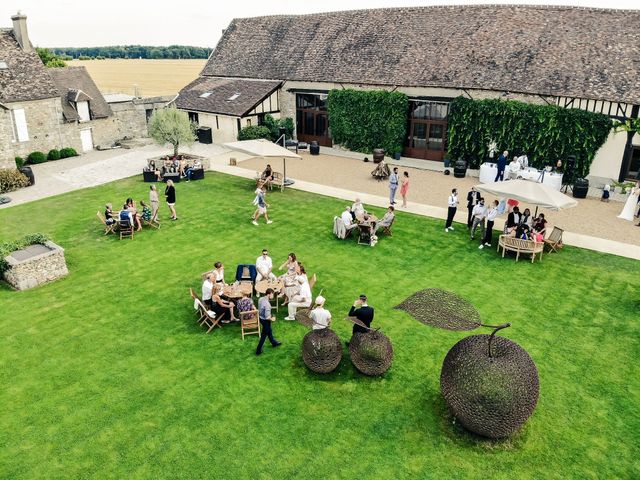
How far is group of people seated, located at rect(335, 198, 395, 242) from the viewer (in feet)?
58.2

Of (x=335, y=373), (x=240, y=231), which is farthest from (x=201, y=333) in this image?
(x=240, y=231)

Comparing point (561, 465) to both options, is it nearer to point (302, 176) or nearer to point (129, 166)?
point (302, 176)

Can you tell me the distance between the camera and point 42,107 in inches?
1155

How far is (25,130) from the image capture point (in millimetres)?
28969

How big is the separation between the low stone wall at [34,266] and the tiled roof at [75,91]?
18934mm

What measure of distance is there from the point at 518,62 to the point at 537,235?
45.7 feet

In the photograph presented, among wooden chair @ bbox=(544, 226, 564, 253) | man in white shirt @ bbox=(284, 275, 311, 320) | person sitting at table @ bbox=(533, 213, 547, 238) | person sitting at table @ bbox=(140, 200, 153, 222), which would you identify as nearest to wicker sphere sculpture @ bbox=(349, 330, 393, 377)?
man in white shirt @ bbox=(284, 275, 311, 320)

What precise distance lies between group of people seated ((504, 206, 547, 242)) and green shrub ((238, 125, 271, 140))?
18571 mm

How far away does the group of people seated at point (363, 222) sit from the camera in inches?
699

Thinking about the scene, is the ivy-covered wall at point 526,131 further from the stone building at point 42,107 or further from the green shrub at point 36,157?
the green shrub at point 36,157

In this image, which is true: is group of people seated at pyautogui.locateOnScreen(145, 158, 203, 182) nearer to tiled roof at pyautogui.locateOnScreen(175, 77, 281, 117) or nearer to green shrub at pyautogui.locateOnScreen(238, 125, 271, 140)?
green shrub at pyautogui.locateOnScreen(238, 125, 271, 140)

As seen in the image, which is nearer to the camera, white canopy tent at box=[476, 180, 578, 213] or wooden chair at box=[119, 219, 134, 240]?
white canopy tent at box=[476, 180, 578, 213]

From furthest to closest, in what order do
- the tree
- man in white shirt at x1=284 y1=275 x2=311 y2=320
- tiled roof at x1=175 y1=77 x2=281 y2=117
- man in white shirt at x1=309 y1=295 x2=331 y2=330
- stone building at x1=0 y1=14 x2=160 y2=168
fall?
1. the tree
2. tiled roof at x1=175 y1=77 x2=281 y2=117
3. stone building at x1=0 y1=14 x2=160 y2=168
4. man in white shirt at x1=284 y1=275 x2=311 y2=320
5. man in white shirt at x1=309 y1=295 x2=331 y2=330

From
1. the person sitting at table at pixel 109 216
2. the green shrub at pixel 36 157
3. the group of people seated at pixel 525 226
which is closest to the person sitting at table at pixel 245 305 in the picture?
the person sitting at table at pixel 109 216
